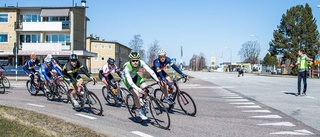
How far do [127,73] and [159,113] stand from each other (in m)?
1.26

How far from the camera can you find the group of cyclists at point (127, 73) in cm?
858

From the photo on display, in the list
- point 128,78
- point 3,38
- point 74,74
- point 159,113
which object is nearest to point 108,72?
point 74,74

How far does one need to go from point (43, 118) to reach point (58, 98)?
17.0 feet

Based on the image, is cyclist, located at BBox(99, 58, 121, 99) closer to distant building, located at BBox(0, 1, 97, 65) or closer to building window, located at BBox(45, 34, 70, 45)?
distant building, located at BBox(0, 1, 97, 65)

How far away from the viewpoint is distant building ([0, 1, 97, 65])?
50.2 metres

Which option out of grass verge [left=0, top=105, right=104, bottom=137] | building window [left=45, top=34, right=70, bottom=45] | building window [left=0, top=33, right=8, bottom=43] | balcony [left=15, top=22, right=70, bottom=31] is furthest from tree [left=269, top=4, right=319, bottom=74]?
grass verge [left=0, top=105, right=104, bottom=137]

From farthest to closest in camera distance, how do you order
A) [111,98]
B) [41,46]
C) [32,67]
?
[41,46] → [32,67] → [111,98]

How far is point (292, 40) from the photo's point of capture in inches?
2810

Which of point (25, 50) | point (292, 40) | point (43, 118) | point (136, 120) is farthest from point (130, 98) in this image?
point (292, 40)

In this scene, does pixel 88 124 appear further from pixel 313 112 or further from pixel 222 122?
pixel 313 112

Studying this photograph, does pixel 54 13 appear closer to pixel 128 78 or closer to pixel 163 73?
pixel 163 73

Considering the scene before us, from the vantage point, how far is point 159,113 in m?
8.19

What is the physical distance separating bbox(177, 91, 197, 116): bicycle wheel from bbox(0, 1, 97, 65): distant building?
135ft

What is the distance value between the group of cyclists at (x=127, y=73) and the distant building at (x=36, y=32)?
119 feet
